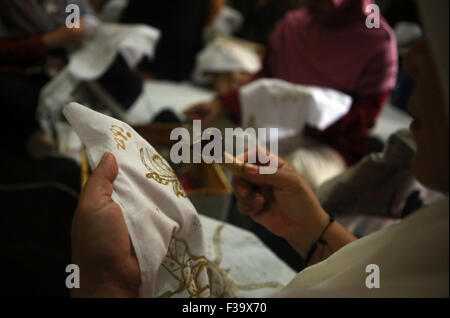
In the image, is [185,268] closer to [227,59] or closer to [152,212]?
[152,212]

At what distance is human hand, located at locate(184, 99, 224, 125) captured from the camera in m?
1.10

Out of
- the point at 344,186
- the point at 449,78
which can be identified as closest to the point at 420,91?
the point at 449,78

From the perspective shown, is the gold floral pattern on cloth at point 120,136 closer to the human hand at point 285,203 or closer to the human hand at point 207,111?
the human hand at point 285,203

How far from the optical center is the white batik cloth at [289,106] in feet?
2.80

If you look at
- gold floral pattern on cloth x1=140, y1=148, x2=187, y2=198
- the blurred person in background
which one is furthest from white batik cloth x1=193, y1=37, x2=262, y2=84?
gold floral pattern on cloth x1=140, y1=148, x2=187, y2=198

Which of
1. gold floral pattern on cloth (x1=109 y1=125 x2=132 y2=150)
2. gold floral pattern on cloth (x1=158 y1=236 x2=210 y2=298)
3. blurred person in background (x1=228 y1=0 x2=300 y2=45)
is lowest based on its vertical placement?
gold floral pattern on cloth (x1=158 y1=236 x2=210 y2=298)

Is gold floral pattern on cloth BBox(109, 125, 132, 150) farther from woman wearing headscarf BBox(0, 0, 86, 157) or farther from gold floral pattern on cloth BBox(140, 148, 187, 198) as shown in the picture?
woman wearing headscarf BBox(0, 0, 86, 157)

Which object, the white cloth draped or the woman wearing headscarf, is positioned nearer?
the white cloth draped

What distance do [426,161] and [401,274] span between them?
11cm

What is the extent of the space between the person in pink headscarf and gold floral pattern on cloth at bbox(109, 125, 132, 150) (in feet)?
2.20

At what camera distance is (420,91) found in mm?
305
